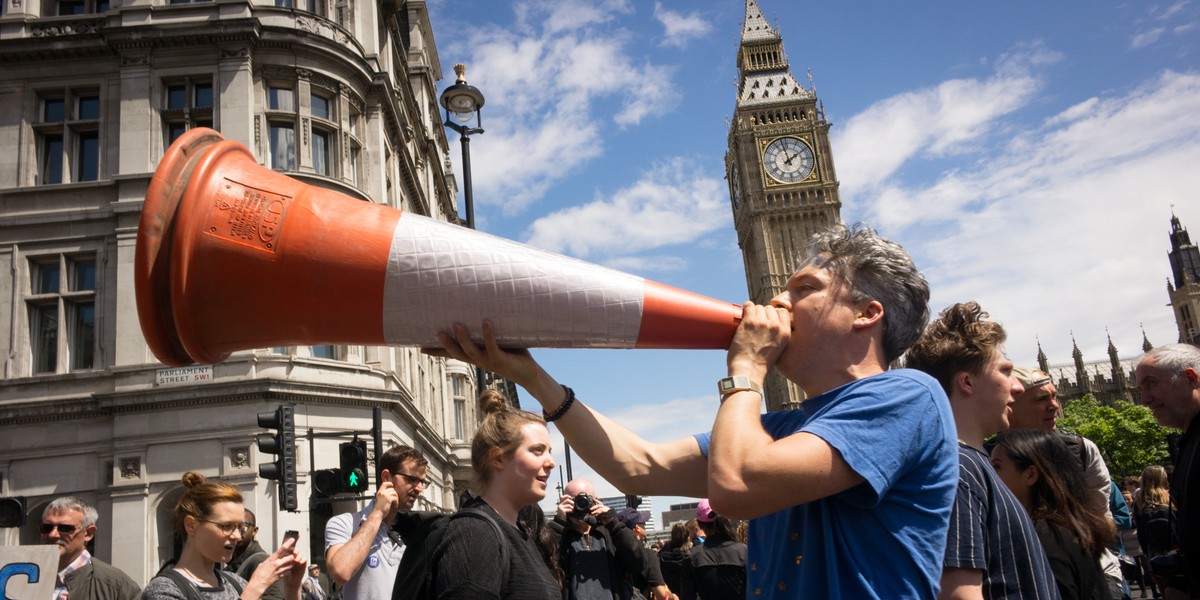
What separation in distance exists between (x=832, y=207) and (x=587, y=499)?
303 feet

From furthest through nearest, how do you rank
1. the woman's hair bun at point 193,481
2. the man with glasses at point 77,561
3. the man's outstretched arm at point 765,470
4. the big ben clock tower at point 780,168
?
the big ben clock tower at point 780,168
the man with glasses at point 77,561
the woman's hair bun at point 193,481
the man's outstretched arm at point 765,470

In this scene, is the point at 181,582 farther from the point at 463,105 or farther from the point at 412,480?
the point at 463,105

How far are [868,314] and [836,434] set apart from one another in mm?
394

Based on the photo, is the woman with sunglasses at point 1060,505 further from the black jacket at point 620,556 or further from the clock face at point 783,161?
the clock face at point 783,161

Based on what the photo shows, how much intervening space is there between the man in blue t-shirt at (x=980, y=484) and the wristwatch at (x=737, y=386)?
0.71 meters

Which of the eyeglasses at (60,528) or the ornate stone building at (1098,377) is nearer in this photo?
the eyeglasses at (60,528)

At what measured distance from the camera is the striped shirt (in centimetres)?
245

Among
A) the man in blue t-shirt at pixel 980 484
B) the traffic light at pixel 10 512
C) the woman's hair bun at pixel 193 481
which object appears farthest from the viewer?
the traffic light at pixel 10 512

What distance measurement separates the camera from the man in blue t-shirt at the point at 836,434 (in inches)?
69.6

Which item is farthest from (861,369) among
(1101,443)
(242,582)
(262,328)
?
(1101,443)

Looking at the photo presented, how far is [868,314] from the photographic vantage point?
2064 millimetres

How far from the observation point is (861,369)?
2.05 m

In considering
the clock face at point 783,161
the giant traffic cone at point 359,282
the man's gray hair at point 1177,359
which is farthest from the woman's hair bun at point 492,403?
the clock face at point 783,161

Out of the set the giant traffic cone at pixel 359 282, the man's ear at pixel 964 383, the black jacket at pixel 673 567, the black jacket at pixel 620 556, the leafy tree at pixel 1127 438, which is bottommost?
the leafy tree at pixel 1127 438
